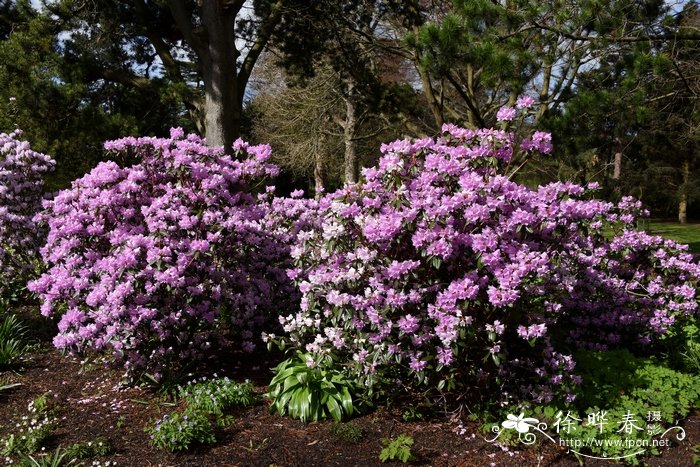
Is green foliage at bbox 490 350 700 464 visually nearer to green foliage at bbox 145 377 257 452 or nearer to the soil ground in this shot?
the soil ground

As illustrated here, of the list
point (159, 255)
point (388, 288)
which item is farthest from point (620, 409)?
point (159, 255)

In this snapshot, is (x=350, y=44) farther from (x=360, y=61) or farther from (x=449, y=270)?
(x=449, y=270)

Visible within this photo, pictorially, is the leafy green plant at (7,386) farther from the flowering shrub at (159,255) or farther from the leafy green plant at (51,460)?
the leafy green plant at (51,460)

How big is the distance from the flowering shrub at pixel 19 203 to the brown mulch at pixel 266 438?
2.24m

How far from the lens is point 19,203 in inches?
238

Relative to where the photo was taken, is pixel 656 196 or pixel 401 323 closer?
pixel 401 323

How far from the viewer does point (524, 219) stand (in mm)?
3266

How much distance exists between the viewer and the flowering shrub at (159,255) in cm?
389

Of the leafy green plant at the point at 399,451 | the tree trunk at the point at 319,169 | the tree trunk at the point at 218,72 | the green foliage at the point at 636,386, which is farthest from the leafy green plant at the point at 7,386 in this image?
the tree trunk at the point at 319,169

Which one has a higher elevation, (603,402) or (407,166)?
(407,166)

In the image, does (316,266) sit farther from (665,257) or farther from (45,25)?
(45,25)

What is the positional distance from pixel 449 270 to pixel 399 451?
1100mm

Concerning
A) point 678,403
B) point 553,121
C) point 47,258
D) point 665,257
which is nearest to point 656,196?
point 553,121

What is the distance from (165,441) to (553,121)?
5.61m
